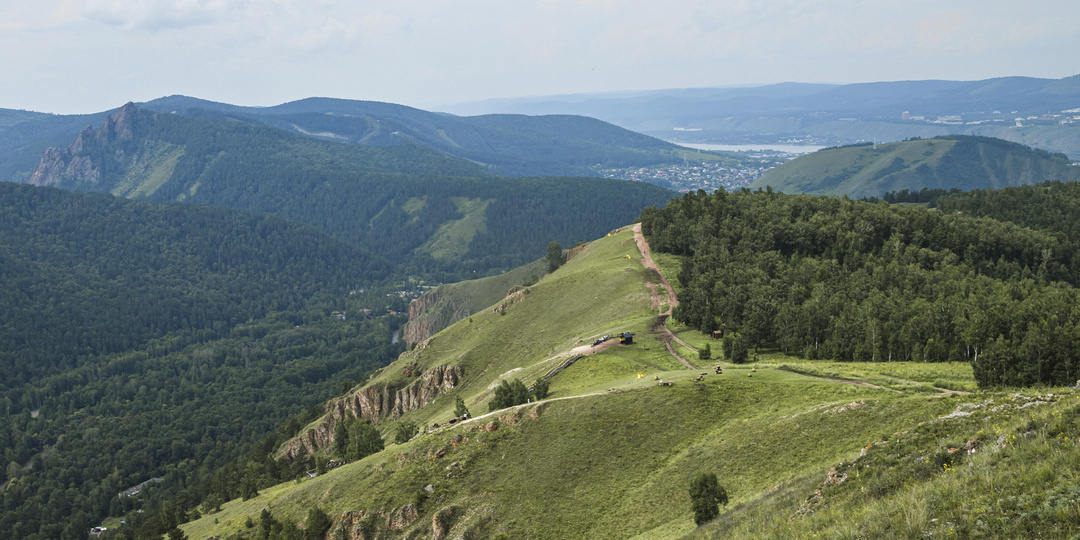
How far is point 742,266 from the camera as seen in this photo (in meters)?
125

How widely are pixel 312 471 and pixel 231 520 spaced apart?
39.3m

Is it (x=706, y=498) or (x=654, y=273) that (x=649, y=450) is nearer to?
(x=706, y=498)

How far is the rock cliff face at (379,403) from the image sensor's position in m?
130

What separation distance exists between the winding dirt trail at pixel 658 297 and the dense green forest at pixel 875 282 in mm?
3578

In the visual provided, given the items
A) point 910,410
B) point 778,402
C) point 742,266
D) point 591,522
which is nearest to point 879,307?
point 742,266

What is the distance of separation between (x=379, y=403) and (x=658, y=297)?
67.0m

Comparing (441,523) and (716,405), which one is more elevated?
(716,405)

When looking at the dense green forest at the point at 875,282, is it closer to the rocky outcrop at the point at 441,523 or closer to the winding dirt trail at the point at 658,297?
the winding dirt trail at the point at 658,297

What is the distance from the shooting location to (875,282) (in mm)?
110938

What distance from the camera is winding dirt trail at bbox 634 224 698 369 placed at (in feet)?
306

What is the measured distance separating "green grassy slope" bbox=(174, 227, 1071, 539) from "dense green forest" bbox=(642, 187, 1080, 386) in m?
7.68

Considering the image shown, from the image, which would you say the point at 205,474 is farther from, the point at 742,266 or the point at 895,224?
the point at 895,224

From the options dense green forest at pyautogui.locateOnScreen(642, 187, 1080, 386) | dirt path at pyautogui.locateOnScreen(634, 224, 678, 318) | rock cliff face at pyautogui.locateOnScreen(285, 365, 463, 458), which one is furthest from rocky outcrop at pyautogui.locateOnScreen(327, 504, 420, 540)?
dirt path at pyautogui.locateOnScreen(634, 224, 678, 318)

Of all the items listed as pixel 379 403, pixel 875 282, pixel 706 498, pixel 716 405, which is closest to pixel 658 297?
pixel 875 282
